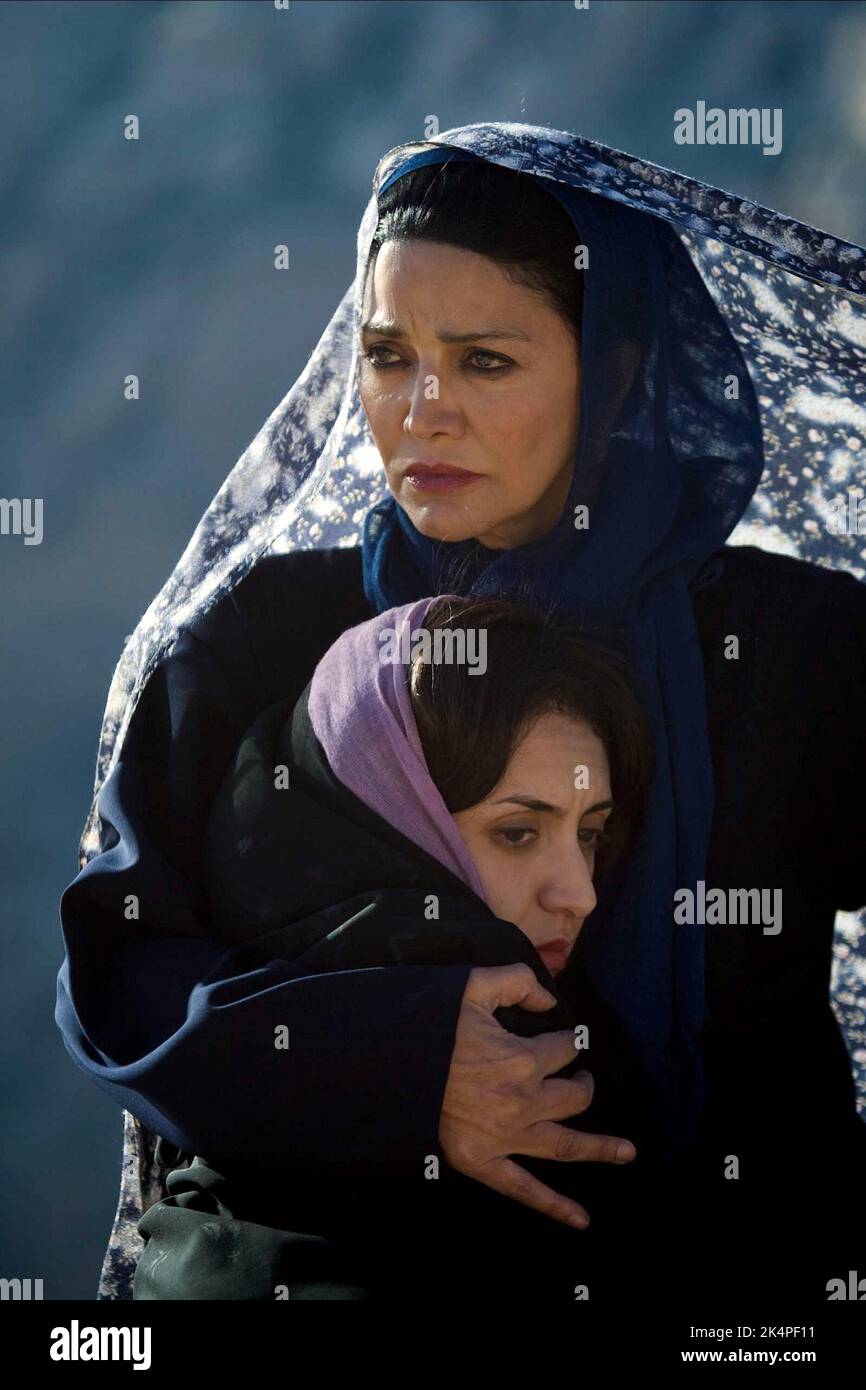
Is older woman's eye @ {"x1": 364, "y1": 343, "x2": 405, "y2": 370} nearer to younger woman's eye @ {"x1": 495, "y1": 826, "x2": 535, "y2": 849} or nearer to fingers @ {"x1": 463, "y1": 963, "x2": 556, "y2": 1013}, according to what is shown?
younger woman's eye @ {"x1": 495, "y1": 826, "x2": 535, "y2": 849}

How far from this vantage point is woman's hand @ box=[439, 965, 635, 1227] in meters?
1.87

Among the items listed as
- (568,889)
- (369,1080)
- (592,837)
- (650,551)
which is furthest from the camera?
(650,551)

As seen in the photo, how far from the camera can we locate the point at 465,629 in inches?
79.6

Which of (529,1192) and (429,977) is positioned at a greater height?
(429,977)

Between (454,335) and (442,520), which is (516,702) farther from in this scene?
(454,335)

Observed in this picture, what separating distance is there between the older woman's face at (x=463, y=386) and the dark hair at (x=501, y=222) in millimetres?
18

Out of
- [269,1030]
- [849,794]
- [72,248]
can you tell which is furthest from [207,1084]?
[72,248]

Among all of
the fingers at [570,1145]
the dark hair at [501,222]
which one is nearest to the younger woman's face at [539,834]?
the fingers at [570,1145]

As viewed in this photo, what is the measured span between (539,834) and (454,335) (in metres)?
0.64

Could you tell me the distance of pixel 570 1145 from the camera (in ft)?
6.27

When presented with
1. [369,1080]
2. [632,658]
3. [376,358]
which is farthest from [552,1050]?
[376,358]

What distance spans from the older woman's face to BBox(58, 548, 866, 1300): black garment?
0.30 meters

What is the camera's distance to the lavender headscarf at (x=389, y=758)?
194 centimetres

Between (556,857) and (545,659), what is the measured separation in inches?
9.3
